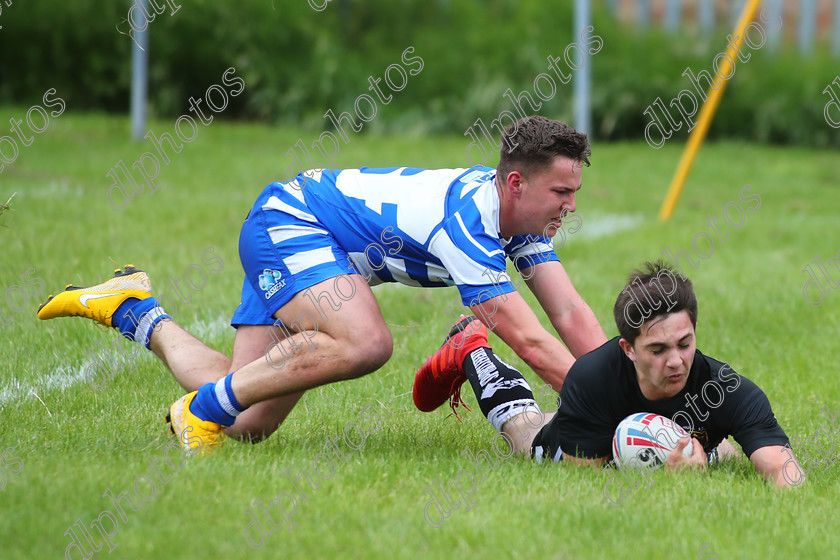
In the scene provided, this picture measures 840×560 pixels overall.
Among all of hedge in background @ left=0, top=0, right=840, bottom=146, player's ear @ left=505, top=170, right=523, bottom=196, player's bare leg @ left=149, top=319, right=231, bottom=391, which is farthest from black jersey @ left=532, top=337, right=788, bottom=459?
hedge in background @ left=0, top=0, right=840, bottom=146

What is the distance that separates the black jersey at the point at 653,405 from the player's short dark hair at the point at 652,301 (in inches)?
8.2

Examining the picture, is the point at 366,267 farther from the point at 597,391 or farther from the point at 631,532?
the point at 631,532

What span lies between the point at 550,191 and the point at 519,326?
0.60 m

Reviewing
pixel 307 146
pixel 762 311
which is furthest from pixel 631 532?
pixel 307 146

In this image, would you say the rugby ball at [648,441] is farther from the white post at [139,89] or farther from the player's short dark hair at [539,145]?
the white post at [139,89]

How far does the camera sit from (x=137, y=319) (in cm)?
498

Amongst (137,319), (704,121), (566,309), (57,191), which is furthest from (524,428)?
(57,191)

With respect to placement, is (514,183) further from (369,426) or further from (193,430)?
(193,430)

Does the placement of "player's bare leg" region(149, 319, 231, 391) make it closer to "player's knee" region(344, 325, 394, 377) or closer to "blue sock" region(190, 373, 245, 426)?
"blue sock" region(190, 373, 245, 426)

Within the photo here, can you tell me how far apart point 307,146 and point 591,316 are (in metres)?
10.2

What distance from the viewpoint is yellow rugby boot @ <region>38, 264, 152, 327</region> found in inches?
196

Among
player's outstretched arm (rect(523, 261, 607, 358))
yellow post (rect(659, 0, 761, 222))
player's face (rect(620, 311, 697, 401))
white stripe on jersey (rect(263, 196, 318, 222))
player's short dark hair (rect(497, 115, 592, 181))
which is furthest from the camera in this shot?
yellow post (rect(659, 0, 761, 222))

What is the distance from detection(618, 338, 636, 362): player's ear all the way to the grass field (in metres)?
0.50

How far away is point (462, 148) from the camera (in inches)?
583
